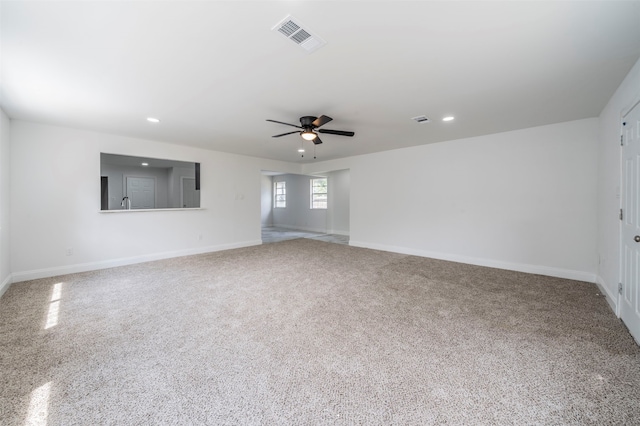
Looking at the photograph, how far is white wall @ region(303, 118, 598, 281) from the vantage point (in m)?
3.80

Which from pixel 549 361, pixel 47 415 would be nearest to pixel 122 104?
pixel 47 415

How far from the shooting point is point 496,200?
4.52 m

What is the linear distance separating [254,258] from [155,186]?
260cm

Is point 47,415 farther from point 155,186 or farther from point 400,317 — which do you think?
point 155,186

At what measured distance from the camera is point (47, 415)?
4.57 feet

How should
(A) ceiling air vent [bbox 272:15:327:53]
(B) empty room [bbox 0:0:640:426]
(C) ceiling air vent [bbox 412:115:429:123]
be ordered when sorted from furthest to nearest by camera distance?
1. (C) ceiling air vent [bbox 412:115:429:123]
2. (A) ceiling air vent [bbox 272:15:327:53]
3. (B) empty room [bbox 0:0:640:426]

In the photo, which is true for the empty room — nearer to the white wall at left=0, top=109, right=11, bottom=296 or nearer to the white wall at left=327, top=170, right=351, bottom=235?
the white wall at left=0, top=109, right=11, bottom=296

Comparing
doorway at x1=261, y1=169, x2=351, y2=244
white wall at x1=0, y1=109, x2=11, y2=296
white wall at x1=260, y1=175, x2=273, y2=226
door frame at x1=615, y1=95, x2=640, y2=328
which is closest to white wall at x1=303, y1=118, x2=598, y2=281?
door frame at x1=615, y1=95, x2=640, y2=328

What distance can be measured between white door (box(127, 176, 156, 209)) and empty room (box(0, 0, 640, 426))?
2.1 inches

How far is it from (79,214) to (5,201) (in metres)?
0.85

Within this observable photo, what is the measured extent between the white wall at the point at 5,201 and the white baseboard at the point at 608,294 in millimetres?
7301

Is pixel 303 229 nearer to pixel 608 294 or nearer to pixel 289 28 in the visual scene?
pixel 608 294

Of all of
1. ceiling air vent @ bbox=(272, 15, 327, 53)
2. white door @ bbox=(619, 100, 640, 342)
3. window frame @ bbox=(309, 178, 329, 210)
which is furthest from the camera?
window frame @ bbox=(309, 178, 329, 210)

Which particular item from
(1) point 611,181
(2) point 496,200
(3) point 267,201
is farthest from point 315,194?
(1) point 611,181
